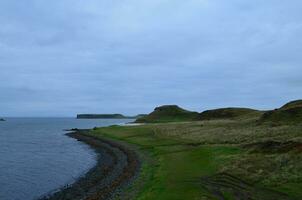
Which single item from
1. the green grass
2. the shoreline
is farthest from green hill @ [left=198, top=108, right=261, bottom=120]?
the shoreline

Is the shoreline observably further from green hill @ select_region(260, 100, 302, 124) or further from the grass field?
green hill @ select_region(260, 100, 302, 124)

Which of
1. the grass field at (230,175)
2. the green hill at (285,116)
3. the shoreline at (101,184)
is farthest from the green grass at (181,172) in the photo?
the green hill at (285,116)

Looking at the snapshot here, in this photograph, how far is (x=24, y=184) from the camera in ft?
151

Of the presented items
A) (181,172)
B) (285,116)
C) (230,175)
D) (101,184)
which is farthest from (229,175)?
(285,116)

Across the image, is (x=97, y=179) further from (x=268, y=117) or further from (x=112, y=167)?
(x=268, y=117)

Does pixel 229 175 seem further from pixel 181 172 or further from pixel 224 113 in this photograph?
pixel 224 113

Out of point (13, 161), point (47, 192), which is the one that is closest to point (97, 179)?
point (47, 192)

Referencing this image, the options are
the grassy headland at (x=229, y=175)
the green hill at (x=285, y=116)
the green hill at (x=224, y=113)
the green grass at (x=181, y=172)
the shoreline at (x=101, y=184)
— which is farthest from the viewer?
the green hill at (x=224, y=113)

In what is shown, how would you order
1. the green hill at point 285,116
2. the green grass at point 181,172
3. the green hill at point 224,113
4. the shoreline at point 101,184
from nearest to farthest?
the green grass at point 181,172, the shoreline at point 101,184, the green hill at point 285,116, the green hill at point 224,113

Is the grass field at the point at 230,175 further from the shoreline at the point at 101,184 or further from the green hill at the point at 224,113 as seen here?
the green hill at the point at 224,113

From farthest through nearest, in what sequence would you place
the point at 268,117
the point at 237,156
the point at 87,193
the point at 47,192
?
the point at 268,117 < the point at 237,156 < the point at 47,192 < the point at 87,193

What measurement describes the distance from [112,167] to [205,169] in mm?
18798

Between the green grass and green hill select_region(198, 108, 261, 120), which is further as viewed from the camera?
green hill select_region(198, 108, 261, 120)

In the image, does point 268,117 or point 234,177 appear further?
point 268,117
